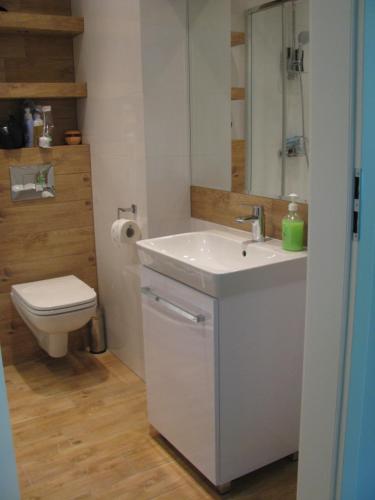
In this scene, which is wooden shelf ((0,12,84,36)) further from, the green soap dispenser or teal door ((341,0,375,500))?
teal door ((341,0,375,500))

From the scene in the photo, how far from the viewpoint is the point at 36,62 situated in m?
3.12

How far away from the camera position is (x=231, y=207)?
2.50 metres

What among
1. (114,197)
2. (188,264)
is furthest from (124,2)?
(188,264)

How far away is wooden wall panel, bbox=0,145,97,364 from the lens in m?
3.06

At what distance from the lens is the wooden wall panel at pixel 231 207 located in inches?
88.3

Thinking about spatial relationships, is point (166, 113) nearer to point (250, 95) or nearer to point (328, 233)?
point (250, 95)

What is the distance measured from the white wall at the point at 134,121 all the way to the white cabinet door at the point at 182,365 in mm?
550

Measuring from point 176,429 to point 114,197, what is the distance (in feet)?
4.24

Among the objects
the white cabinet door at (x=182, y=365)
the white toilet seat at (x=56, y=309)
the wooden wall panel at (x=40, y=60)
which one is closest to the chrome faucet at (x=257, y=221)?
the white cabinet door at (x=182, y=365)

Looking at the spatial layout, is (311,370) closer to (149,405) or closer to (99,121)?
(149,405)

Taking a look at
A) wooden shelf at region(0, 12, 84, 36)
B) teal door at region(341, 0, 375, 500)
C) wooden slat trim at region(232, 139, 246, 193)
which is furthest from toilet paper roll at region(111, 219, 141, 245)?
teal door at region(341, 0, 375, 500)

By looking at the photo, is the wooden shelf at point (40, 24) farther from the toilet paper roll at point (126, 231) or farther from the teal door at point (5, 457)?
the teal door at point (5, 457)

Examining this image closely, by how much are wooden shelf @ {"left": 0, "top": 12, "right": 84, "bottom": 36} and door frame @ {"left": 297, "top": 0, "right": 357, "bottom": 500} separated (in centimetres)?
203

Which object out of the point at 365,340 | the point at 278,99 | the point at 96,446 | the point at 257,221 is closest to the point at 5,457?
the point at 365,340
